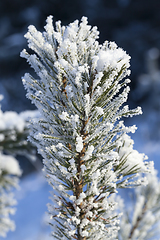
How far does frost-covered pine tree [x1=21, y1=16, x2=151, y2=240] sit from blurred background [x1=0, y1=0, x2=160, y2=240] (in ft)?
18.7

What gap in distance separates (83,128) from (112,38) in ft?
23.3

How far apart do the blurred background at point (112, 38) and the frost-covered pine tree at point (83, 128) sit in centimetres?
571

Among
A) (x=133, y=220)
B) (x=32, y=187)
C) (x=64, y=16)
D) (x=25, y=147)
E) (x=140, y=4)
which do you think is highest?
(x=140, y=4)

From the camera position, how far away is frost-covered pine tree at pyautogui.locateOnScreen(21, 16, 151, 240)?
73 cm

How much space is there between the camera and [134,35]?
7.27 m

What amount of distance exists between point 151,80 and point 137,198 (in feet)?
18.7

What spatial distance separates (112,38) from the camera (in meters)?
7.17

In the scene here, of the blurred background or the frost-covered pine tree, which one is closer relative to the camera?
the frost-covered pine tree

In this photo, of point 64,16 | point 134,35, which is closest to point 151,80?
point 134,35

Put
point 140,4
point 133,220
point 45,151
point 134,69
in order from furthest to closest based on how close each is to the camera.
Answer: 1. point 140,4
2. point 134,69
3. point 133,220
4. point 45,151

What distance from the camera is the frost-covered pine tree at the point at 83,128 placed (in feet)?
2.40

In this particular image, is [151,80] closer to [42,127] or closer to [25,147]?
[25,147]

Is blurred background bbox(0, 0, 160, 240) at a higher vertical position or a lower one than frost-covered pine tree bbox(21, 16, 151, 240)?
higher

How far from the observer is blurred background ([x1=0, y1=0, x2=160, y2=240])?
262 inches
